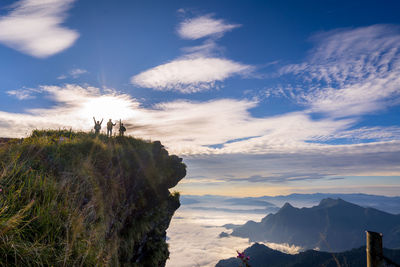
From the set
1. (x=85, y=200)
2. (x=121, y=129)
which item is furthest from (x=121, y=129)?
(x=85, y=200)

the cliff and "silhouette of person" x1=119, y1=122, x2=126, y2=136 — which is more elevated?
"silhouette of person" x1=119, y1=122, x2=126, y2=136

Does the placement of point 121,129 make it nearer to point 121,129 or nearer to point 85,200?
point 121,129

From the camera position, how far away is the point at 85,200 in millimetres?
7410

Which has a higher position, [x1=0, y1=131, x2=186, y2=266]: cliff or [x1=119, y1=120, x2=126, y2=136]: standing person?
[x1=119, y1=120, x2=126, y2=136]: standing person

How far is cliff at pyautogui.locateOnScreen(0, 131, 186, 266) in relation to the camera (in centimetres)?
404

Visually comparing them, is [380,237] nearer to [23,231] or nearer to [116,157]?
[23,231]

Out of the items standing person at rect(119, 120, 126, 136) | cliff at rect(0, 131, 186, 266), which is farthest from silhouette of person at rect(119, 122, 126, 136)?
cliff at rect(0, 131, 186, 266)

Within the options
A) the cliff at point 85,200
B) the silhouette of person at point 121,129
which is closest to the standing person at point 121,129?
the silhouette of person at point 121,129

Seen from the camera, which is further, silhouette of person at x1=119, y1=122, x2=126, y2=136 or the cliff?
silhouette of person at x1=119, y1=122, x2=126, y2=136

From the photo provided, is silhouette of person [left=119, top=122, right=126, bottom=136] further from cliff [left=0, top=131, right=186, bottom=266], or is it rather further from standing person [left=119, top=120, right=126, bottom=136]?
cliff [left=0, top=131, right=186, bottom=266]

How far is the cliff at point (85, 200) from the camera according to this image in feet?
13.3

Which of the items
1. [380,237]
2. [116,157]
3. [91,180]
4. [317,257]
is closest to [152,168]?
[116,157]

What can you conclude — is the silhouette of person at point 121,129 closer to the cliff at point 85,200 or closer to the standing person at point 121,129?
the standing person at point 121,129

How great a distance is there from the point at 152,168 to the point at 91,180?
264 inches
